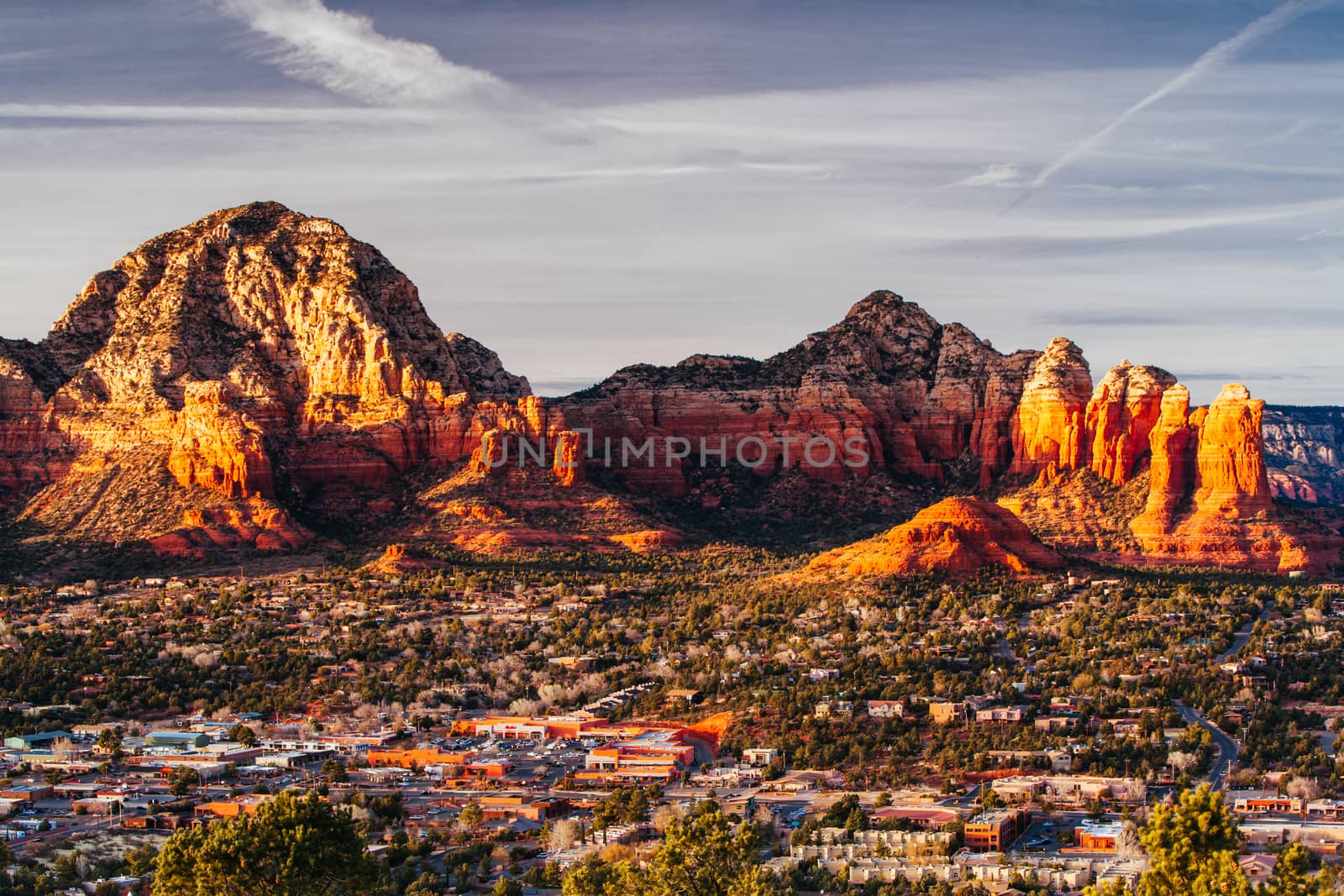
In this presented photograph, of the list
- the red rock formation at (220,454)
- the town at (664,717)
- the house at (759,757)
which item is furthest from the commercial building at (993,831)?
the red rock formation at (220,454)

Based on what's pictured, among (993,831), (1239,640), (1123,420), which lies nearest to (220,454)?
(1123,420)

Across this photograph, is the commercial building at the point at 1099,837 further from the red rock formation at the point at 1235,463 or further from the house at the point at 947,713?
the red rock formation at the point at 1235,463

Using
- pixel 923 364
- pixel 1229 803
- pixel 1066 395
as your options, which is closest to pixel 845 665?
pixel 1229 803

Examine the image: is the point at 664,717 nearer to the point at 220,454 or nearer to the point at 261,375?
the point at 220,454

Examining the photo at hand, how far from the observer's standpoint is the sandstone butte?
155500 millimetres

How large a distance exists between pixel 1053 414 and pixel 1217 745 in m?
76.7

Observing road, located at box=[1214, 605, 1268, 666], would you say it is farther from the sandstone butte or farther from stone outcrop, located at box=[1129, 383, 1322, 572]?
the sandstone butte

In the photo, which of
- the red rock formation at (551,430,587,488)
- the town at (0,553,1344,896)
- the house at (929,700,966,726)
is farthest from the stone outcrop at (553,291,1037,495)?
the house at (929,700,966,726)

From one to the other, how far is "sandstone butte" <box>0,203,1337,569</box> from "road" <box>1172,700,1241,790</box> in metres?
49.9

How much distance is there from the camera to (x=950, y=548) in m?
132

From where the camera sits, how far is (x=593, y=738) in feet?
338

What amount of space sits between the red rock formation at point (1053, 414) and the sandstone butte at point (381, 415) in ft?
0.65

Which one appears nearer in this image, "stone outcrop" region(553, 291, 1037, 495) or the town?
the town

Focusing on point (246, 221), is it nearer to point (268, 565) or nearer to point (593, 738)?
point (268, 565)
